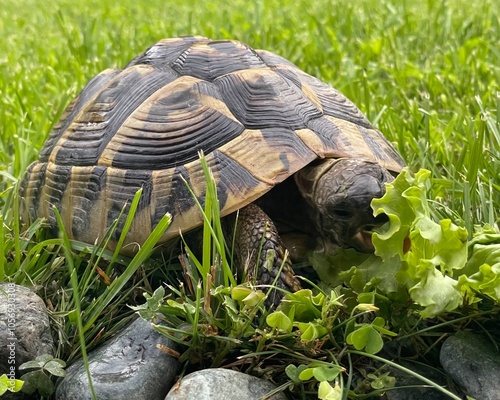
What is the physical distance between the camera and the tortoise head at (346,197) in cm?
193

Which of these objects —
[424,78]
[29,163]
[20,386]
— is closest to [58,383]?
[20,386]

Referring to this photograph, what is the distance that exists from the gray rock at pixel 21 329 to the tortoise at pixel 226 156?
385 millimetres

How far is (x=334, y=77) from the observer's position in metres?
4.33

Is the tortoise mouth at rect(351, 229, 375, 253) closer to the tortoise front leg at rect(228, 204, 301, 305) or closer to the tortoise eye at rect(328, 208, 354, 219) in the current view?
the tortoise eye at rect(328, 208, 354, 219)

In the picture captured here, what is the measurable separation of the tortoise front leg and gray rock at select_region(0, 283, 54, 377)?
60 centimetres

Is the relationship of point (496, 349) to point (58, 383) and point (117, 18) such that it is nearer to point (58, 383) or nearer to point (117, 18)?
point (58, 383)

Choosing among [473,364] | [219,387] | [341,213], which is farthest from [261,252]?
[473,364]

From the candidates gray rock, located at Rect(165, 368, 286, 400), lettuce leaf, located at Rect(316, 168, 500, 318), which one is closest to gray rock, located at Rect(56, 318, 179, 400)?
gray rock, located at Rect(165, 368, 286, 400)

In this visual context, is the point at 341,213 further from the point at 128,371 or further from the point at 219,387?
the point at 128,371

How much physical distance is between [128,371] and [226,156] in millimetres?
755

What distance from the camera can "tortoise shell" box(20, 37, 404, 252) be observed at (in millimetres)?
2156

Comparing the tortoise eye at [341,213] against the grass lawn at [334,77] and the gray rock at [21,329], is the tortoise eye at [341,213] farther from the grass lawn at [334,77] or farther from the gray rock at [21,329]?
the gray rock at [21,329]

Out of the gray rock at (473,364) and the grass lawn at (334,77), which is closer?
the gray rock at (473,364)

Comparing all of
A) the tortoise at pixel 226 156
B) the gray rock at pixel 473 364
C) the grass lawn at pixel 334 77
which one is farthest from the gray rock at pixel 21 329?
the gray rock at pixel 473 364
